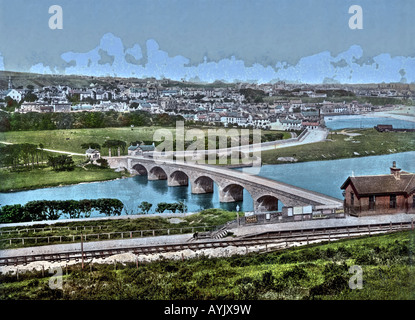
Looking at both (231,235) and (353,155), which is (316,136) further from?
(231,235)

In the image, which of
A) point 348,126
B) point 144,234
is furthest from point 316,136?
point 144,234

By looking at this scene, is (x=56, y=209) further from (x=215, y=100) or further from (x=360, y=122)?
(x=360, y=122)

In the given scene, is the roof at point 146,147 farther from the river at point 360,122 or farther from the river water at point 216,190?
the river at point 360,122

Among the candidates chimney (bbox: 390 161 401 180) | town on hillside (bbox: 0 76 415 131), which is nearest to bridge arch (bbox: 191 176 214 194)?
town on hillside (bbox: 0 76 415 131)

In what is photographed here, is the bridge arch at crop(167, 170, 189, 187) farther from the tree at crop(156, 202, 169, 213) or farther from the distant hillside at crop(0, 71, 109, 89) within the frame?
the distant hillside at crop(0, 71, 109, 89)

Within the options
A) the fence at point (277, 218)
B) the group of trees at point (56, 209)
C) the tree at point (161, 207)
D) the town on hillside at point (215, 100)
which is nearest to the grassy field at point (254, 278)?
the fence at point (277, 218)

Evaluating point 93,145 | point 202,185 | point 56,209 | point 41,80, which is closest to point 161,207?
point 93,145
